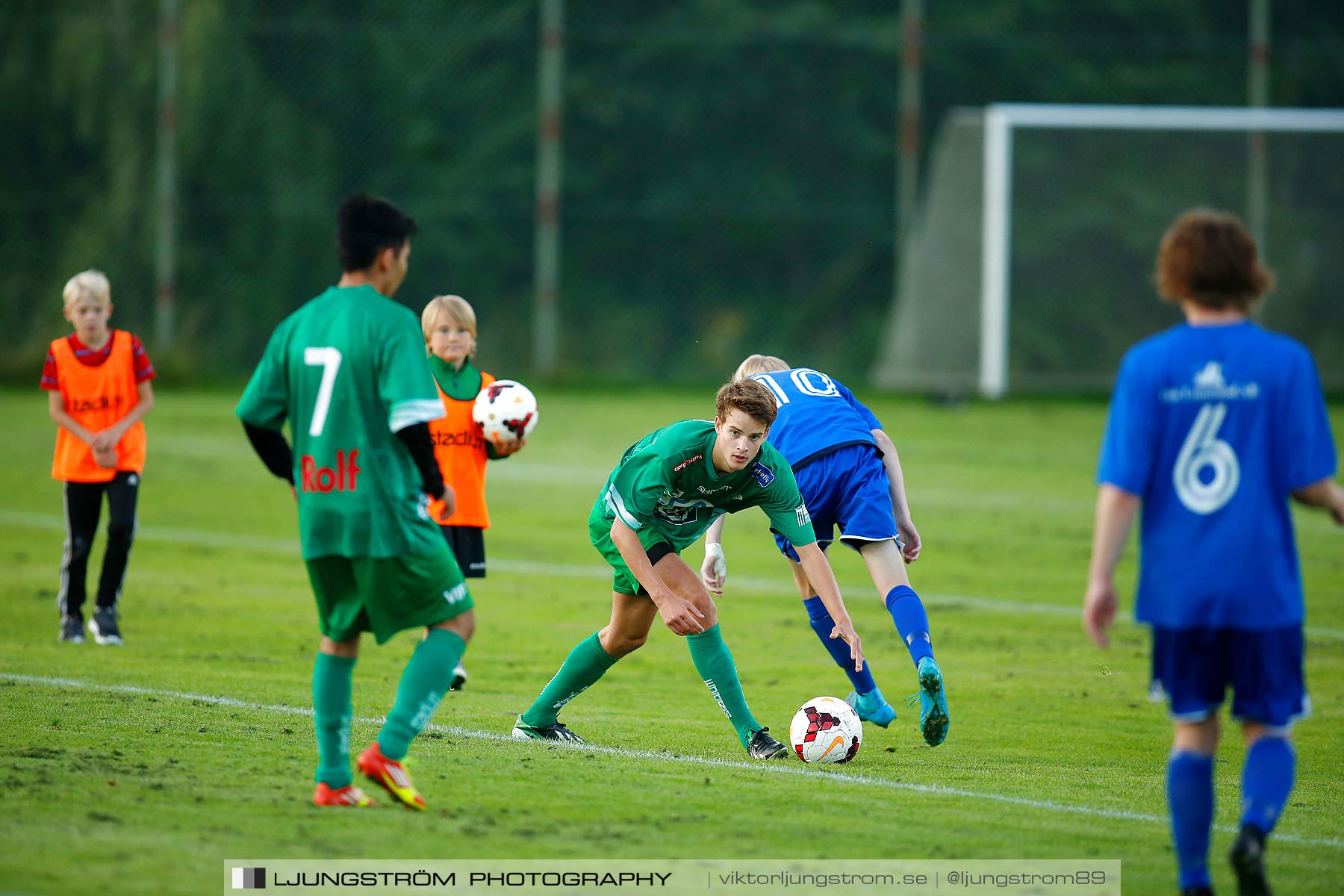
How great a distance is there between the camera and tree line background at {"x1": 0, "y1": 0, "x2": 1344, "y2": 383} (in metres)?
23.8

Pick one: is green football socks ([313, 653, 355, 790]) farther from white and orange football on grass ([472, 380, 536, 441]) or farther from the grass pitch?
white and orange football on grass ([472, 380, 536, 441])

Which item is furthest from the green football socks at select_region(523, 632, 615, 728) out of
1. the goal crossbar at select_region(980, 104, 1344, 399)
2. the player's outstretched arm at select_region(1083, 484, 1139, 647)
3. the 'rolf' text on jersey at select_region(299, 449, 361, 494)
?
the goal crossbar at select_region(980, 104, 1344, 399)

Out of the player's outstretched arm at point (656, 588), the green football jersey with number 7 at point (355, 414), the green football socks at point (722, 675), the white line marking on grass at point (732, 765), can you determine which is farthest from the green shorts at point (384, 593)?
the green football socks at point (722, 675)

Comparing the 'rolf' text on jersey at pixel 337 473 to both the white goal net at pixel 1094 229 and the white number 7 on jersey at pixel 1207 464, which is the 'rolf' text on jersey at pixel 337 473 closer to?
the white number 7 on jersey at pixel 1207 464

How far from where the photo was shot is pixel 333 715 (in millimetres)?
4930

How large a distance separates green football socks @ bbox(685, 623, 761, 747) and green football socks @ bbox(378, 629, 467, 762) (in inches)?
62.9

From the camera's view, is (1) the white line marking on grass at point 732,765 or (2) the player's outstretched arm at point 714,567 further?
(2) the player's outstretched arm at point 714,567

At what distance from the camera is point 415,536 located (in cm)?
483

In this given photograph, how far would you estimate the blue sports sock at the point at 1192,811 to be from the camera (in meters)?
4.33

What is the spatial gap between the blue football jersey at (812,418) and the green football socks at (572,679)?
1.19 meters

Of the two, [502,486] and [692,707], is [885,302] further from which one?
[692,707]

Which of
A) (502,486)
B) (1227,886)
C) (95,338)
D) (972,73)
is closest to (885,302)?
(972,73)

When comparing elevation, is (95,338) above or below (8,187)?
below

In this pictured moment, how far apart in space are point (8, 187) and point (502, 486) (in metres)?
11.8
